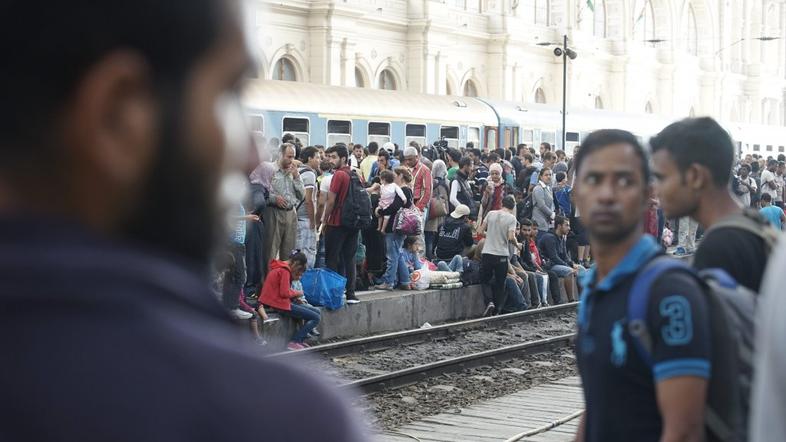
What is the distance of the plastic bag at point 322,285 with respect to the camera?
14188 mm

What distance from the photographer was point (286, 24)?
4072cm

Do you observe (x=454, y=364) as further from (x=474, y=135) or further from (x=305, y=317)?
(x=474, y=135)

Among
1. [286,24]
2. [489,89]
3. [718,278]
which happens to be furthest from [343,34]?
[718,278]

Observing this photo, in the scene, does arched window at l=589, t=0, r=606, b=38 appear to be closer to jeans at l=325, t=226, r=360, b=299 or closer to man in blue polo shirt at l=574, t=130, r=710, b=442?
jeans at l=325, t=226, r=360, b=299

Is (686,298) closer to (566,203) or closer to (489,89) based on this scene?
(566,203)

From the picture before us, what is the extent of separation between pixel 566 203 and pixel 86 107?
1907cm

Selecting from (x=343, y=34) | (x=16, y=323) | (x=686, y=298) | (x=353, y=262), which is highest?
(x=343, y=34)

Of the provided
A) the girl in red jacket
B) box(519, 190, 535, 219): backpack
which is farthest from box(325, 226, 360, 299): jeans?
box(519, 190, 535, 219): backpack

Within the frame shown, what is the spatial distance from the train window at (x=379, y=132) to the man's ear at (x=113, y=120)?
2816 cm

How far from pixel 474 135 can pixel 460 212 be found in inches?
621

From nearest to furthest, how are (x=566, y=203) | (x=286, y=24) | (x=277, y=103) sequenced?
(x=566, y=203)
(x=277, y=103)
(x=286, y=24)

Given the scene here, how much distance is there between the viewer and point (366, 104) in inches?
1160

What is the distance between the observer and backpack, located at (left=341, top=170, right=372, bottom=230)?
14.8 meters

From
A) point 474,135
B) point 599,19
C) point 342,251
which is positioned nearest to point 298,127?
point 474,135
